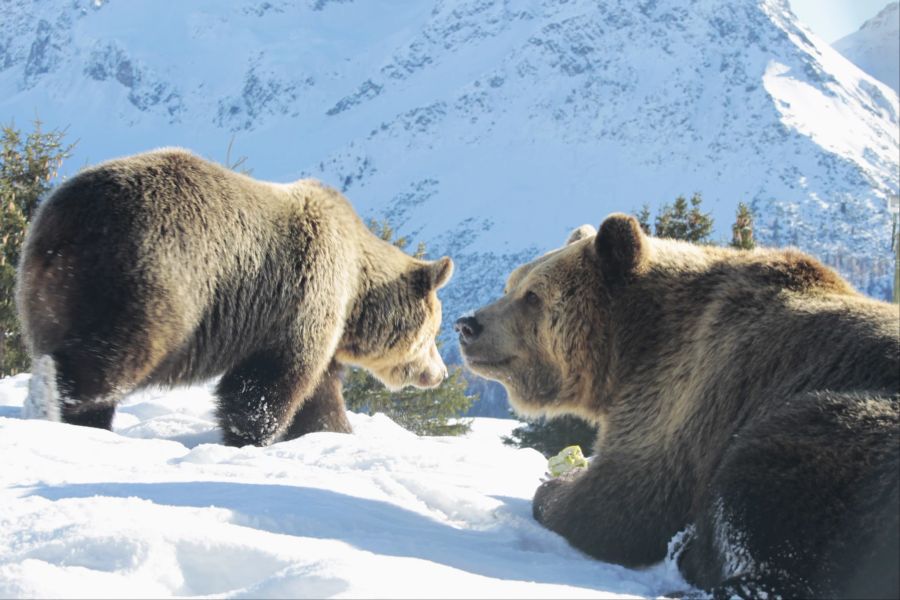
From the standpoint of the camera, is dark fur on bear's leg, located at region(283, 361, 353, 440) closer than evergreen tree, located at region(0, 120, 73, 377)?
Yes

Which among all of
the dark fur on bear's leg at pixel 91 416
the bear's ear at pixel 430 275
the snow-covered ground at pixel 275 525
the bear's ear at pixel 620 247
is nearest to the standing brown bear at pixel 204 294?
the dark fur on bear's leg at pixel 91 416

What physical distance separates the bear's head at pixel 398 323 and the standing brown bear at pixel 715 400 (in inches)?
121

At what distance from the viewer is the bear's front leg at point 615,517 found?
13.0ft

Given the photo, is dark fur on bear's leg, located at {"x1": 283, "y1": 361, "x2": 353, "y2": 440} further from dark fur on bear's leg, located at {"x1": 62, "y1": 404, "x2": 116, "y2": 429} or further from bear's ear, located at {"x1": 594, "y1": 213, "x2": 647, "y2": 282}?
bear's ear, located at {"x1": 594, "y1": 213, "x2": 647, "y2": 282}

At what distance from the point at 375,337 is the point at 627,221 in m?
4.05

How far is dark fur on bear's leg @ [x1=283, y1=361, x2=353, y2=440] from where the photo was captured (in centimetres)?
758

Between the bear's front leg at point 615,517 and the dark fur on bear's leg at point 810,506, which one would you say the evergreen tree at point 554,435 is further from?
the dark fur on bear's leg at point 810,506

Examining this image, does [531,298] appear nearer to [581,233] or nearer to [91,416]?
[581,233]

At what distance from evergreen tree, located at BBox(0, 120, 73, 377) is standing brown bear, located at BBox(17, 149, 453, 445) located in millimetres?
11367

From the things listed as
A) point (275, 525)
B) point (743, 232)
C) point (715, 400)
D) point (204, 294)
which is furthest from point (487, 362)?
point (743, 232)

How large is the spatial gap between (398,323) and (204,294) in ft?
7.34

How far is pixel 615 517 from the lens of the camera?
159 inches

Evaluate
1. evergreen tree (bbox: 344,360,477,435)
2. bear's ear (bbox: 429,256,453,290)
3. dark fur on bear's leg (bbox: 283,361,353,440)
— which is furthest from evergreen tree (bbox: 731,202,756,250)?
dark fur on bear's leg (bbox: 283,361,353,440)

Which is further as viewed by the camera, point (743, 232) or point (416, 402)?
point (416, 402)
